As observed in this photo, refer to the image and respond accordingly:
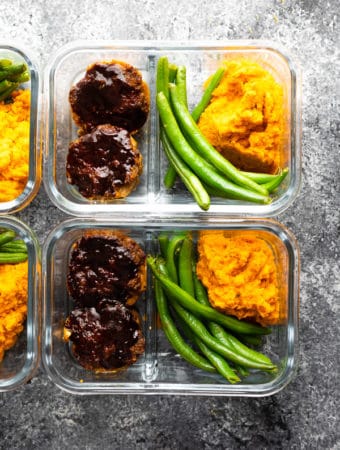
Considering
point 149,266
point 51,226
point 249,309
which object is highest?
point 51,226

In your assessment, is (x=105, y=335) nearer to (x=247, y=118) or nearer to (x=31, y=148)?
(x=31, y=148)

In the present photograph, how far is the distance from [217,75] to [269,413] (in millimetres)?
1302

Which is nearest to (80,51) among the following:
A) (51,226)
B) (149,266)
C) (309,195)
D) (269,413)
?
(51,226)

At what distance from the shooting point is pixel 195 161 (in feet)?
6.86

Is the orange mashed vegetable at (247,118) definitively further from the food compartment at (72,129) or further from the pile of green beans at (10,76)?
the pile of green beans at (10,76)

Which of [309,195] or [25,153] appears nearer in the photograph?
[25,153]

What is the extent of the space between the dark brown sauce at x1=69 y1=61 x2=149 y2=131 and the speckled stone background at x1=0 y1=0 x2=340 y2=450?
0.23 m

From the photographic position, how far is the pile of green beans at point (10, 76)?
2152 millimetres

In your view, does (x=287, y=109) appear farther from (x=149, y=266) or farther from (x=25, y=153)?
(x=25, y=153)

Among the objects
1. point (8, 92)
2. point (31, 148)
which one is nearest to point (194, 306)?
point (31, 148)

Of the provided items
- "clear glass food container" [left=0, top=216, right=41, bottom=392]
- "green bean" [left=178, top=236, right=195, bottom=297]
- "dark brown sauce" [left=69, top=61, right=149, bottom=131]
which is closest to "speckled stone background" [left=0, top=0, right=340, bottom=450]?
"clear glass food container" [left=0, top=216, right=41, bottom=392]

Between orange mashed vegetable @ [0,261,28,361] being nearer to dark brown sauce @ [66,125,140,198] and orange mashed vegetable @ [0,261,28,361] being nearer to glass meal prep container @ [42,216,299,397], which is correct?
glass meal prep container @ [42,216,299,397]

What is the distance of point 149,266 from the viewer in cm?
220

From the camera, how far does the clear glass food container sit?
83.4 inches
